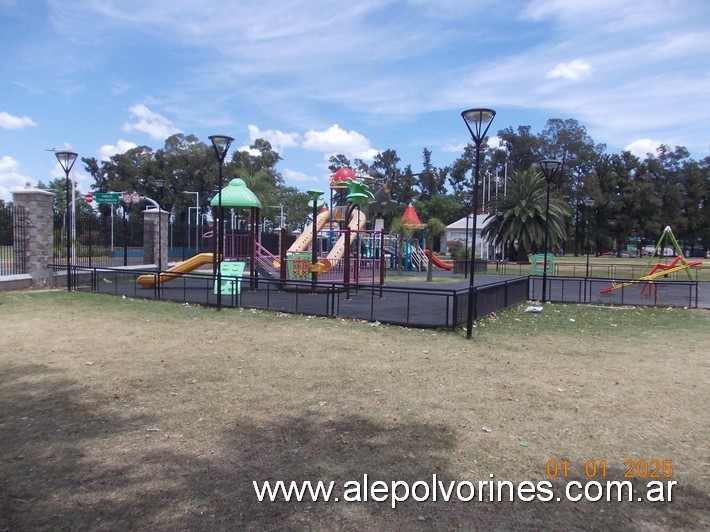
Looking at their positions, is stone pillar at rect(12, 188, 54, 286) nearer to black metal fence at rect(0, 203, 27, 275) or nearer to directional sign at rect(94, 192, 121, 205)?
black metal fence at rect(0, 203, 27, 275)

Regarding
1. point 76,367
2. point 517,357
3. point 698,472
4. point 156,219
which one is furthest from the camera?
point 156,219

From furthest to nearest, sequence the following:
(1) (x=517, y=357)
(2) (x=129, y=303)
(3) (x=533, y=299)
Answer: (3) (x=533, y=299)
(2) (x=129, y=303)
(1) (x=517, y=357)

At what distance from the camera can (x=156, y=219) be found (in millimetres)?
25500

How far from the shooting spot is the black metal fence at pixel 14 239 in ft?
57.8

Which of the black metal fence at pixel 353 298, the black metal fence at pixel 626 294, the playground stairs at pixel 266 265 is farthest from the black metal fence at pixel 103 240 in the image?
the black metal fence at pixel 626 294

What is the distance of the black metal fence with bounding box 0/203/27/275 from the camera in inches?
693

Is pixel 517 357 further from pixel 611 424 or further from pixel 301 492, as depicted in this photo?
pixel 301 492

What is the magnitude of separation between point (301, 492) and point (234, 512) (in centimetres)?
54

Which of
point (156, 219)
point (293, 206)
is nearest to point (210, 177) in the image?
point (293, 206)

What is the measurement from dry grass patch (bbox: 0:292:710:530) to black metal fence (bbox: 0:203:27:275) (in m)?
8.90

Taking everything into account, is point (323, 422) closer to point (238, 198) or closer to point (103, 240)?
point (238, 198)

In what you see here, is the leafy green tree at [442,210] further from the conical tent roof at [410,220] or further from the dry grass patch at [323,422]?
the dry grass patch at [323,422]

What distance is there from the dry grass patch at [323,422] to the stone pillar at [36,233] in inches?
343

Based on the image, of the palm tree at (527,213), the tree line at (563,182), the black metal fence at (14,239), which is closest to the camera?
the black metal fence at (14,239)
